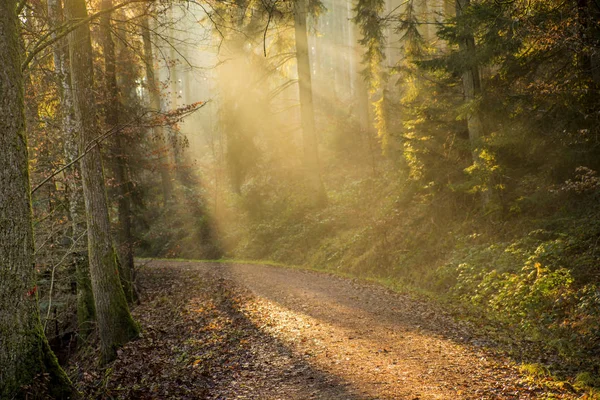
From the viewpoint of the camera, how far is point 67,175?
9672mm

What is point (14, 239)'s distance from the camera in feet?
15.3

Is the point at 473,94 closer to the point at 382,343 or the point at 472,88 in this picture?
the point at 472,88

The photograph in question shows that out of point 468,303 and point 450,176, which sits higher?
point 450,176

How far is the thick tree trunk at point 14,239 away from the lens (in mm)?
4602

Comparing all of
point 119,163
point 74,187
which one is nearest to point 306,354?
point 74,187

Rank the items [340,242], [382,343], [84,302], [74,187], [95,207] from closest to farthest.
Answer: [382,343]
[95,207]
[74,187]
[84,302]
[340,242]

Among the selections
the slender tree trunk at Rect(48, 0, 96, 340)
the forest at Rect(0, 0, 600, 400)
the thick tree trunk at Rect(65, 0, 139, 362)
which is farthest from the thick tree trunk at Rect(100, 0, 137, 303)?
the thick tree trunk at Rect(65, 0, 139, 362)

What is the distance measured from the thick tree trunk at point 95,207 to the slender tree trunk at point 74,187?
125 cm

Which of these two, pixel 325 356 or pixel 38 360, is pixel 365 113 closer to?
pixel 325 356

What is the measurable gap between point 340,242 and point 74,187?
9.61 metres

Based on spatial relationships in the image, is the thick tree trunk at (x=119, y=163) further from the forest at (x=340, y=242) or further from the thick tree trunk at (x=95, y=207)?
the thick tree trunk at (x=95, y=207)

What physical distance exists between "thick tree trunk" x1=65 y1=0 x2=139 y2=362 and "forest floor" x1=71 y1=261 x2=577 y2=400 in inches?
23.2

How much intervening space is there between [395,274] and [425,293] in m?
2.31

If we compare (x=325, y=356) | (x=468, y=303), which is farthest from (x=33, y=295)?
(x=468, y=303)
